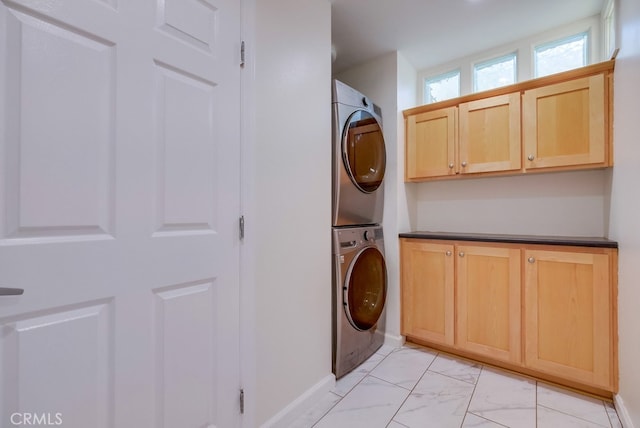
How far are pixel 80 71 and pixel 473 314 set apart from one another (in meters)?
2.51

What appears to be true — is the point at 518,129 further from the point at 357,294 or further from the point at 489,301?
the point at 357,294

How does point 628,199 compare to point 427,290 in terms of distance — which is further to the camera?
point 427,290

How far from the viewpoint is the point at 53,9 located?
0.80 m

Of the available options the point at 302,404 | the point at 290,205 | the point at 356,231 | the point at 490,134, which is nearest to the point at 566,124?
the point at 490,134

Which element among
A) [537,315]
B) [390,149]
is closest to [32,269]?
[390,149]

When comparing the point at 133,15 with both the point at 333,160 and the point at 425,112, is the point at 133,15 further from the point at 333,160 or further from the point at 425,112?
the point at 425,112

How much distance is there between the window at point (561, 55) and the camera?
2.12 meters

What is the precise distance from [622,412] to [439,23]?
8.50ft

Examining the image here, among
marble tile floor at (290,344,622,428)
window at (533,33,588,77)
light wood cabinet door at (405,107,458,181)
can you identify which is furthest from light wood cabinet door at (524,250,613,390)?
window at (533,33,588,77)

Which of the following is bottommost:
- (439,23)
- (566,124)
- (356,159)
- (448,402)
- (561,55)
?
(448,402)

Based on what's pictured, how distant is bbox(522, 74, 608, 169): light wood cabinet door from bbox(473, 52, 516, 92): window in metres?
0.48

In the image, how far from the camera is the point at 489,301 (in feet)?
6.73

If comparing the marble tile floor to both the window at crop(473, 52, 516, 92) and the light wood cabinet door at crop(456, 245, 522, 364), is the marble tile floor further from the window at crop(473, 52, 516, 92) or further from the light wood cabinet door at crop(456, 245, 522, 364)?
the window at crop(473, 52, 516, 92)

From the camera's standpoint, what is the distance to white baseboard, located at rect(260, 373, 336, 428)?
4.74ft
